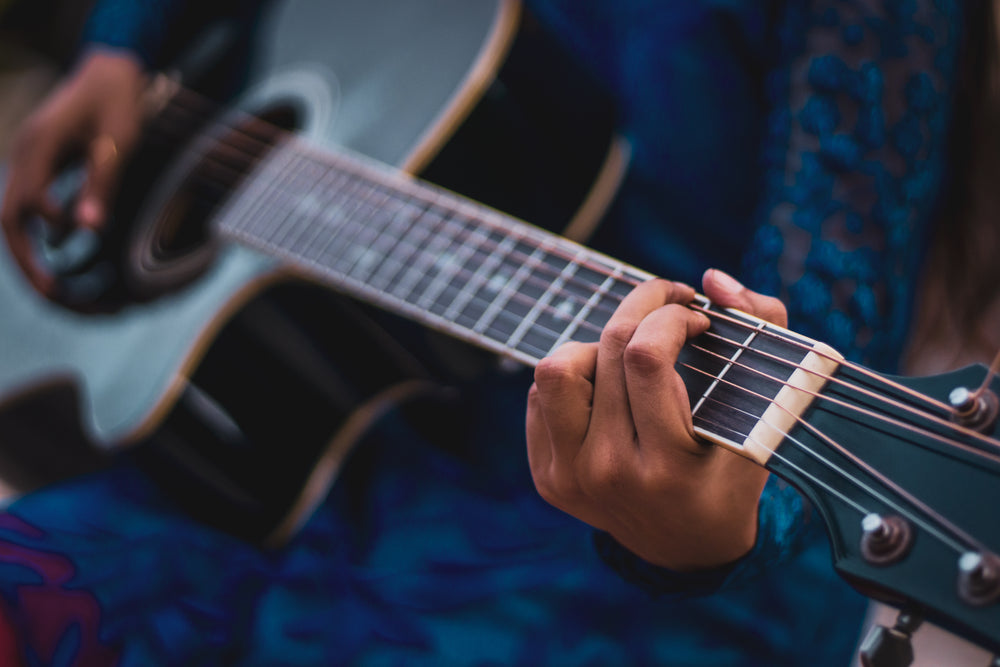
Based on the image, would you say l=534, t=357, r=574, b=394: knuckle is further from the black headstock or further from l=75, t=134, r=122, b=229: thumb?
l=75, t=134, r=122, b=229: thumb

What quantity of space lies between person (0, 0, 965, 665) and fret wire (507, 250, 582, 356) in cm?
7

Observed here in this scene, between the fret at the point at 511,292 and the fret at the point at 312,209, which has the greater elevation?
the fret at the point at 511,292

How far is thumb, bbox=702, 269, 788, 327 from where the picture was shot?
44 centimetres

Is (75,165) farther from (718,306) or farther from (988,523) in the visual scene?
(988,523)

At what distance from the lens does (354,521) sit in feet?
2.69

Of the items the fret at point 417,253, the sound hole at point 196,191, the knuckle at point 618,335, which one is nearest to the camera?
the knuckle at point 618,335

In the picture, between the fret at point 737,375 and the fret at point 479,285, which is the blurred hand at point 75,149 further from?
the fret at point 737,375

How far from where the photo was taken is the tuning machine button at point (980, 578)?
294 mm

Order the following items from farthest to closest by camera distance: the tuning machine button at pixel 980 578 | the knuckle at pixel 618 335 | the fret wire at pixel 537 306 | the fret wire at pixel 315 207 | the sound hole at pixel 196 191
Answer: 1. the sound hole at pixel 196 191
2. the fret wire at pixel 315 207
3. the fret wire at pixel 537 306
4. the knuckle at pixel 618 335
5. the tuning machine button at pixel 980 578

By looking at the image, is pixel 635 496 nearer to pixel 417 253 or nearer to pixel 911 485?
pixel 911 485

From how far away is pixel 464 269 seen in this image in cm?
58

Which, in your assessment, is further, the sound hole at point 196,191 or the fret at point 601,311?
the sound hole at point 196,191

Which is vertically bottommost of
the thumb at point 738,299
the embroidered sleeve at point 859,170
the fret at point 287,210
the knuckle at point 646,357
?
the fret at point 287,210

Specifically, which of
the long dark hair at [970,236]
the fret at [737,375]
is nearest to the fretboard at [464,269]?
the fret at [737,375]
